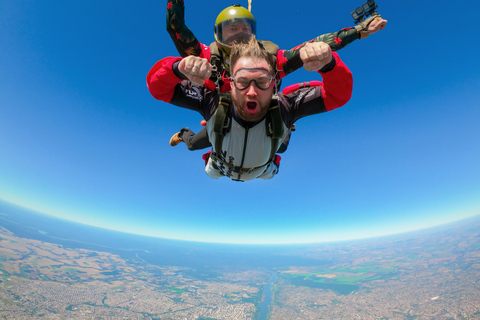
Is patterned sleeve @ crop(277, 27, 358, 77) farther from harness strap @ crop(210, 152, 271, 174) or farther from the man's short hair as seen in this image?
harness strap @ crop(210, 152, 271, 174)

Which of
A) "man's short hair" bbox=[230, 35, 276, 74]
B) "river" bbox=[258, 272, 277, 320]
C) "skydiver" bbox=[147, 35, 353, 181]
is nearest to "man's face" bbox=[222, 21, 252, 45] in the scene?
"skydiver" bbox=[147, 35, 353, 181]

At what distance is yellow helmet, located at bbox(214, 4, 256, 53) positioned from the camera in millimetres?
2240

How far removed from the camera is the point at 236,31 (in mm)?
2305

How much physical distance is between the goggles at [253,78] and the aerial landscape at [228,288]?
48.2m

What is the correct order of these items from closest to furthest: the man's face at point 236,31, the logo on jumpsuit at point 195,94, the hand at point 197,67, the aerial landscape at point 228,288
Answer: the hand at point 197,67
the logo on jumpsuit at point 195,94
the man's face at point 236,31
the aerial landscape at point 228,288

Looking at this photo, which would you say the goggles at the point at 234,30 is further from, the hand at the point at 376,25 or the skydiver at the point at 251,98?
the hand at the point at 376,25

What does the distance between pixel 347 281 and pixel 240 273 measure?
124 ft

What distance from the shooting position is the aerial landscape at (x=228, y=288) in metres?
34.8

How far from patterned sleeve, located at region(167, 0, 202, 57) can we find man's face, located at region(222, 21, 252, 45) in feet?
1.39

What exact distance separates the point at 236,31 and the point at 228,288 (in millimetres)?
68017

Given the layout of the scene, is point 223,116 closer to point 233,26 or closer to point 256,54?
point 256,54

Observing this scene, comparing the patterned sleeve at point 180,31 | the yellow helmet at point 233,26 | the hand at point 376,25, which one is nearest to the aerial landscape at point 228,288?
the patterned sleeve at point 180,31

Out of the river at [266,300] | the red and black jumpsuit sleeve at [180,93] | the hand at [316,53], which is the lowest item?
the river at [266,300]

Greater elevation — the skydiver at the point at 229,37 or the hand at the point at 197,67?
the skydiver at the point at 229,37
